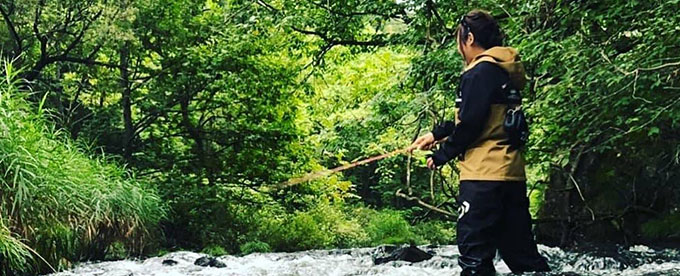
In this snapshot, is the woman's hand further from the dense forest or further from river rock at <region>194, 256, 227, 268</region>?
river rock at <region>194, 256, 227, 268</region>

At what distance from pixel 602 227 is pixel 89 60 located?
7.62 metres

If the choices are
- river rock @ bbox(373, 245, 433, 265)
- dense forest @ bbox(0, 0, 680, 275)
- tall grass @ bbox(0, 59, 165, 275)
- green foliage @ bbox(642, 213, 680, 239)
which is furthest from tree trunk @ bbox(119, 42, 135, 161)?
green foliage @ bbox(642, 213, 680, 239)

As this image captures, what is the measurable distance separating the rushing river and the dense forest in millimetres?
327

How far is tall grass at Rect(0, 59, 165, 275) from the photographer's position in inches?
202

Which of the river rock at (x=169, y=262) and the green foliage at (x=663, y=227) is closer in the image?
the green foliage at (x=663, y=227)

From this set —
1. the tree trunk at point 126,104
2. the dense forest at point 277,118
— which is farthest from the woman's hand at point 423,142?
the tree trunk at point 126,104

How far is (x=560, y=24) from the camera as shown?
4.89 m

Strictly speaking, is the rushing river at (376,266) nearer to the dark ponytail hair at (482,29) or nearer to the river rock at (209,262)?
the river rock at (209,262)

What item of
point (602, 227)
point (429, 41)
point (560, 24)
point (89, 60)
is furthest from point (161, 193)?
point (560, 24)

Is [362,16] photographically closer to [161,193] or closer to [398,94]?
[398,94]

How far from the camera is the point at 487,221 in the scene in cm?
272

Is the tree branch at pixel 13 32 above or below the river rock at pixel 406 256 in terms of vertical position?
above

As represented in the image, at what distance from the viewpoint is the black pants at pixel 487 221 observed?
2.72 m

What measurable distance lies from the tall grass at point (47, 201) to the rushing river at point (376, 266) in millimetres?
281
